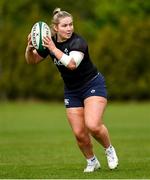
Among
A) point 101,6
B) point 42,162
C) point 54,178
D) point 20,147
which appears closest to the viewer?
point 54,178

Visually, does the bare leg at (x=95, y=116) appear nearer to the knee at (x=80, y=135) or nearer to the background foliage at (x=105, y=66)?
the knee at (x=80, y=135)

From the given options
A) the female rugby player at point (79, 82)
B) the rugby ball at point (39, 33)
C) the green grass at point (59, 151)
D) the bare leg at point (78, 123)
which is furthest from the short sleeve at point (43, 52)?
the green grass at point (59, 151)

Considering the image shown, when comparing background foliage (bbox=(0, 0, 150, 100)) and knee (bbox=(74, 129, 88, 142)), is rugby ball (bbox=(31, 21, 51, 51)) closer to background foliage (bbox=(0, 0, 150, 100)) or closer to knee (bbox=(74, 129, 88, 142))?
knee (bbox=(74, 129, 88, 142))

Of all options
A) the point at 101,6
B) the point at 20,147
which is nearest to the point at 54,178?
the point at 20,147

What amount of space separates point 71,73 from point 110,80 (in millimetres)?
45725

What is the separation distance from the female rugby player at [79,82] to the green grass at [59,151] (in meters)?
0.55

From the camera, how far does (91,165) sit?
41.2ft

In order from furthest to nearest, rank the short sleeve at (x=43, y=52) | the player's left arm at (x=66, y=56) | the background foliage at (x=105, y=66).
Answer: the background foliage at (x=105, y=66)
the short sleeve at (x=43, y=52)
the player's left arm at (x=66, y=56)

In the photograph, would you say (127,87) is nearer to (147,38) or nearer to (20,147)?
(147,38)

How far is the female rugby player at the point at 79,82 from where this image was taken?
11875 millimetres

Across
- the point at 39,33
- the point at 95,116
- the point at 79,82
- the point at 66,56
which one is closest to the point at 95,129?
the point at 95,116

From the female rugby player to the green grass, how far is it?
55cm

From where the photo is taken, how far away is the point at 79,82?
40.3 feet

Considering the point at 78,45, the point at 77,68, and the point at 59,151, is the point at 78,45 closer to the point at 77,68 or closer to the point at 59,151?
the point at 77,68
